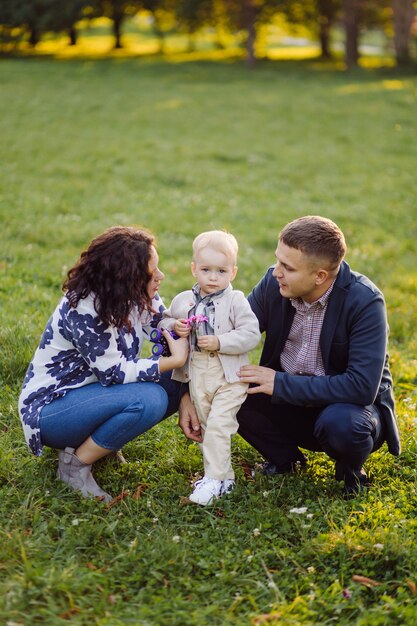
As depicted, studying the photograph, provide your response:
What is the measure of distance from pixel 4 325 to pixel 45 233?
10.7ft

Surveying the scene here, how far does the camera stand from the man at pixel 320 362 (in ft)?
13.2

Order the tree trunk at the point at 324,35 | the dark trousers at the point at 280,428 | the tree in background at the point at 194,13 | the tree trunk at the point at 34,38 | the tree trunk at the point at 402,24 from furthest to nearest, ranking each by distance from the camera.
Answer: the tree trunk at the point at 34,38, the tree trunk at the point at 324,35, the tree in background at the point at 194,13, the tree trunk at the point at 402,24, the dark trousers at the point at 280,428

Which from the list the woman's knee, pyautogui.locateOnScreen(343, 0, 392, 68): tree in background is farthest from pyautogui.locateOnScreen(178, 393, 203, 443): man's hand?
pyautogui.locateOnScreen(343, 0, 392, 68): tree in background

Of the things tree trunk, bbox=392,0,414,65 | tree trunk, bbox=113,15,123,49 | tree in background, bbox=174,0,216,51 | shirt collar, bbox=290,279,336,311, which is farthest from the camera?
→ tree trunk, bbox=113,15,123,49

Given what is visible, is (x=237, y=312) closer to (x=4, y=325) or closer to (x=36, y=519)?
(x=36, y=519)

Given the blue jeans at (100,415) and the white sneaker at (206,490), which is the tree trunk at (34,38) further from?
the white sneaker at (206,490)

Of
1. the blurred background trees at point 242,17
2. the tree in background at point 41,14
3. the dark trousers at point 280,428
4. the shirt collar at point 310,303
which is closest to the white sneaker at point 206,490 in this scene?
the dark trousers at point 280,428

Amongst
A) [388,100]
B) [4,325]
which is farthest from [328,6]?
[4,325]

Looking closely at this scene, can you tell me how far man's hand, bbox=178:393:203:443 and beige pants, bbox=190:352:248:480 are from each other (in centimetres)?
9

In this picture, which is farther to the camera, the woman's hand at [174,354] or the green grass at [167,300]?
the woman's hand at [174,354]

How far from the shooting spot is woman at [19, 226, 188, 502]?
388 cm

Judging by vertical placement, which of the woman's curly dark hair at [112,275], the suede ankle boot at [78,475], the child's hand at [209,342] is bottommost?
the suede ankle boot at [78,475]

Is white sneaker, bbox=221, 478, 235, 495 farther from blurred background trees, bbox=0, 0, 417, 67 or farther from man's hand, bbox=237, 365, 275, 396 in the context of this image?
blurred background trees, bbox=0, 0, 417, 67

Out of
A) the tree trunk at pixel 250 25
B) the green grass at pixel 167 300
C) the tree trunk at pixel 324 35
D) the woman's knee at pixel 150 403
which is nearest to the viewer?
the green grass at pixel 167 300
